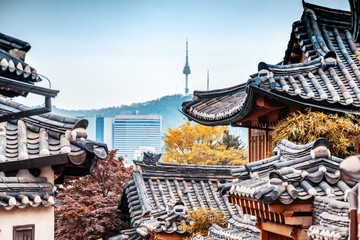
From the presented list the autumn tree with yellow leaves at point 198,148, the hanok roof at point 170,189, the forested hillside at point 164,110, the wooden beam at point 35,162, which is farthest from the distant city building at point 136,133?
the wooden beam at point 35,162

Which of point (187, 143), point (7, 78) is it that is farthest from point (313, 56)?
point (187, 143)

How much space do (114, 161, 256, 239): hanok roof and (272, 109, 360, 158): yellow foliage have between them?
740cm

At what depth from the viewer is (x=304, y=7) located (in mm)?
12203

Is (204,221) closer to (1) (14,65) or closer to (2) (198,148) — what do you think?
(1) (14,65)

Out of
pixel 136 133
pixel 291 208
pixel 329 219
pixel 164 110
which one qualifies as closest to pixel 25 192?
pixel 291 208

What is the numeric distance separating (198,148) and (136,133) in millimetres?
136249

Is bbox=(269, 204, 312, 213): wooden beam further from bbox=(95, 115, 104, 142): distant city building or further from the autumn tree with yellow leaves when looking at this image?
bbox=(95, 115, 104, 142): distant city building

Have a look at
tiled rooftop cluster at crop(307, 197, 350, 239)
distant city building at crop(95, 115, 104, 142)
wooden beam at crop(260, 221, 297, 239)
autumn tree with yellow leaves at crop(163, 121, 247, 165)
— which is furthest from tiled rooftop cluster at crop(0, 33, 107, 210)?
distant city building at crop(95, 115, 104, 142)

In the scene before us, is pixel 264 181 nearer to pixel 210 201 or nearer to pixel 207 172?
pixel 210 201

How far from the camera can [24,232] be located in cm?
827

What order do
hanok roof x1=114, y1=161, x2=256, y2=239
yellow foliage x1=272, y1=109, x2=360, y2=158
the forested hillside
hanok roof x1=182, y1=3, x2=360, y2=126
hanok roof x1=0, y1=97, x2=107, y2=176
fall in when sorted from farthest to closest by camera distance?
the forested hillside < hanok roof x1=114, y1=161, x2=256, y2=239 < hanok roof x1=182, y1=3, x2=360, y2=126 < yellow foliage x1=272, y1=109, x2=360, y2=158 < hanok roof x1=0, y1=97, x2=107, y2=176

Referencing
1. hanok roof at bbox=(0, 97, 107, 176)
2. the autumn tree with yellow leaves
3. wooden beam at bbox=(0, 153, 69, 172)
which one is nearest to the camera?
wooden beam at bbox=(0, 153, 69, 172)

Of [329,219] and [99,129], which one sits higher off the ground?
[99,129]

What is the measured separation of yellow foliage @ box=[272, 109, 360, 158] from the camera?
330 inches
